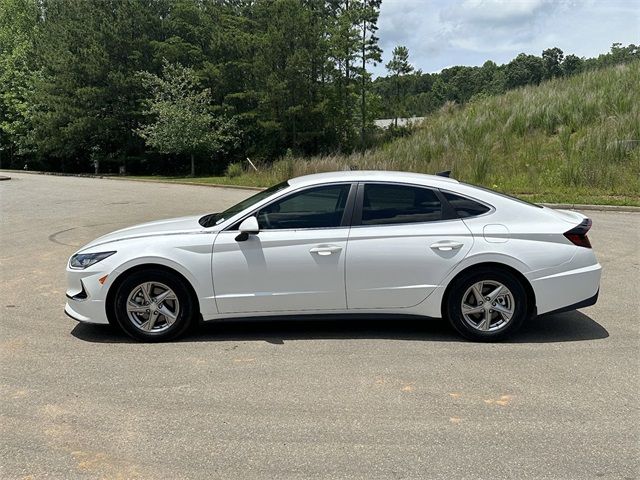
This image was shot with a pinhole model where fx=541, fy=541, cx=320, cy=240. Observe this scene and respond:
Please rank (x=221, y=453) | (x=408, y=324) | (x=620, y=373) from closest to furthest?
(x=221, y=453) → (x=620, y=373) → (x=408, y=324)

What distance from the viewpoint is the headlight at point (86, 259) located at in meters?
5.04

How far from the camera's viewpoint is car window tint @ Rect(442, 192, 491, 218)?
5.12 m

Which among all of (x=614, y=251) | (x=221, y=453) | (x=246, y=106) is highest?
(x=246, y=106)

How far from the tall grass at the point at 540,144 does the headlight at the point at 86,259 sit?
13.8 m

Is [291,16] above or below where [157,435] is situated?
above

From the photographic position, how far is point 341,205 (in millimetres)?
5133

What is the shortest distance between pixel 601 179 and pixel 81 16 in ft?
155

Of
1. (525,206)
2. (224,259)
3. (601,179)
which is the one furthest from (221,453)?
(601,179)

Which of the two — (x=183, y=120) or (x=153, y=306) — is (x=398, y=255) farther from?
(x=183, y=120)

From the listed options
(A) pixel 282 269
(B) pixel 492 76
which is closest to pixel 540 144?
(A) pixel 282 269

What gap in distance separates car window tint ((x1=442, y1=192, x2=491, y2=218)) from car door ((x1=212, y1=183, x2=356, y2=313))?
104 cm

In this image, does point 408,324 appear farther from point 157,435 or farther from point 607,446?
point 157,435

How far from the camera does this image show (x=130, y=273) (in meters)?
5.00

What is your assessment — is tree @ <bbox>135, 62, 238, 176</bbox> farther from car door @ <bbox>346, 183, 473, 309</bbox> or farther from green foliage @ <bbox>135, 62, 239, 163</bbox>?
car door @ <bbox>346, 183, 473, 309</bbox>
